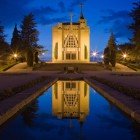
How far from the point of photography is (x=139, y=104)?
11.2 metres

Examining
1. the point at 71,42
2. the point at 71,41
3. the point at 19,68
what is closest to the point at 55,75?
the point at 19,68

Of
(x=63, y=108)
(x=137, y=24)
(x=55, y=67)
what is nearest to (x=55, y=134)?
(x=63, y=108)

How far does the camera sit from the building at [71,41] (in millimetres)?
65000

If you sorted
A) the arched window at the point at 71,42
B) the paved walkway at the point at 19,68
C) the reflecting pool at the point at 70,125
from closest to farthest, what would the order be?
the reflecting pool at the point at 70,125, the paved walkway at the point at 19,68, the arched window at the point at 71,42

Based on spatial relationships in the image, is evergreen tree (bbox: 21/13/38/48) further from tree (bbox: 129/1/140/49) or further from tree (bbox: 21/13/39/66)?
tree (bbox: 129/1/140/49)

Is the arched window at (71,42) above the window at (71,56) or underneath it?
above

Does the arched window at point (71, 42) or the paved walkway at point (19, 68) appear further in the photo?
the arched window at point (71, 42)

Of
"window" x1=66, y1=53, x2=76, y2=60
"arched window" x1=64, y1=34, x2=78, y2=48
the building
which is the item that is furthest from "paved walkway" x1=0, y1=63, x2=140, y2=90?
"arched window" x1=64, y1=34, x2=78, y2=48

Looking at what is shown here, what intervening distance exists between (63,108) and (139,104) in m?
2.39

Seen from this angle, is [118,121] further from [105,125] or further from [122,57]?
[122,57]

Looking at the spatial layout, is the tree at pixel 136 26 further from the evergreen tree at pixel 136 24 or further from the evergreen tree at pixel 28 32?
the evergreen tree at pixel 28 32

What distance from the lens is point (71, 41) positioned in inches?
2601

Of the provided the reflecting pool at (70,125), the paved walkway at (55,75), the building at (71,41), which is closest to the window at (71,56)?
the building at (71,41)

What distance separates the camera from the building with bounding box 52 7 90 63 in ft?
213
